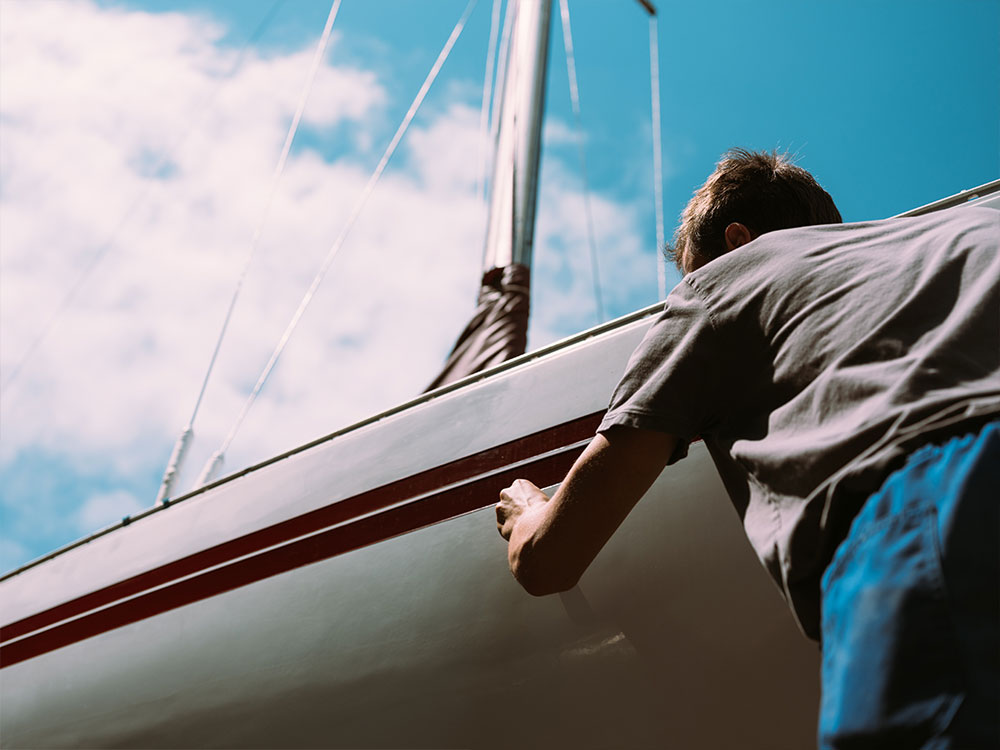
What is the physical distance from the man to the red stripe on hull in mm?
659

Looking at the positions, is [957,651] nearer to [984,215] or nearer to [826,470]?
[826,470]

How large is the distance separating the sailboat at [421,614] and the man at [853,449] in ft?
1.70

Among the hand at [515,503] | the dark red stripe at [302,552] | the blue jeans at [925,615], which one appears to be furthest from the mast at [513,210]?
the blue jeans at [925,615]

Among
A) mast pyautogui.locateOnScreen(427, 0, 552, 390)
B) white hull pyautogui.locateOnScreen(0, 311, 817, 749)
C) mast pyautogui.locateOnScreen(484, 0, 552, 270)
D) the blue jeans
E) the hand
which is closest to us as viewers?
the blue jeans

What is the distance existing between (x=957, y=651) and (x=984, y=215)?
692mm

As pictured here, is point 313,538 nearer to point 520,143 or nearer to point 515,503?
point 515,503

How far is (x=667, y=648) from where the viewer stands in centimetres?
174

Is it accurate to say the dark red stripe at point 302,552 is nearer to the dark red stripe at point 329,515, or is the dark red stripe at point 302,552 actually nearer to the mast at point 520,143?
the dark red stripe at point 329,515

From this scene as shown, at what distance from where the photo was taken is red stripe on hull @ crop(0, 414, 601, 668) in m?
2.09

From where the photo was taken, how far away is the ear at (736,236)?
4.83 ft

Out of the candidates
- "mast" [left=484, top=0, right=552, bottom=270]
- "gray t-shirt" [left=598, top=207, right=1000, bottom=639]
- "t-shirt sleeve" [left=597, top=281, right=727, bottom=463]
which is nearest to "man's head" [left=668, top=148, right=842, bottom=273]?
"gray t-shirt" [left=598, top=207, right=1000, bottom=639]

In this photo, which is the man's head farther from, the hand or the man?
the hand

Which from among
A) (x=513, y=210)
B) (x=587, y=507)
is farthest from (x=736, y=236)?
(x=513, y=210)

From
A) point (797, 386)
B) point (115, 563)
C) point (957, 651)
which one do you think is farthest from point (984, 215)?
point (115, 563)
